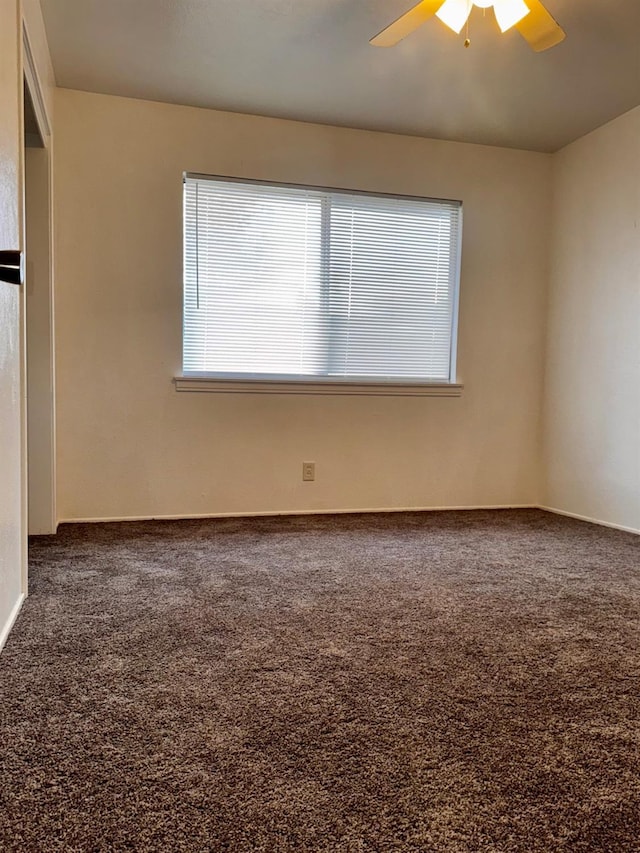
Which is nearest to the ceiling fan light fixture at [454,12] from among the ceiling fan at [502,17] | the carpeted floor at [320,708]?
the ceiling fan at [502,17]

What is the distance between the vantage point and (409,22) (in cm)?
203

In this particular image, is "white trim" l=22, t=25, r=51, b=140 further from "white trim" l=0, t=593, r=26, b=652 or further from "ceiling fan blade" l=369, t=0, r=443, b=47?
"white trim" l=0, t=593, r=26, b=652

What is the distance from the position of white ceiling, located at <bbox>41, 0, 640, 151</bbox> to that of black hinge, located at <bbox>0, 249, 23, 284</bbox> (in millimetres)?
1460

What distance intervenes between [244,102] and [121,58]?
2.12 ft

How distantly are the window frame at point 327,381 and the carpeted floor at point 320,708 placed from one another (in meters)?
1.14

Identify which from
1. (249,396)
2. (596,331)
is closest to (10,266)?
(249,396)

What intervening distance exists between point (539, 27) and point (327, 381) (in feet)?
6.30

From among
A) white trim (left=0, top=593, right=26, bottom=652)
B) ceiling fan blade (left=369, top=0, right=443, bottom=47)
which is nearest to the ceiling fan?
ceiling fan blade (left=369, top=0, right=443, bottom=47)

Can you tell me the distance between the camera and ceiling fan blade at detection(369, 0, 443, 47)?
6.37 feet

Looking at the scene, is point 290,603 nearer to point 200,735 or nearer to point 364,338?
point 200,735

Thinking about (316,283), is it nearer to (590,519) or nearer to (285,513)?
(285,513)

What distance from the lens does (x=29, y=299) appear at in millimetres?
2779

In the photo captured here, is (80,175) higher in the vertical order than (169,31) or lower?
lower

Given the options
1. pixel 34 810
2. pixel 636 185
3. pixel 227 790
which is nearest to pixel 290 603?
pixel 227 790
